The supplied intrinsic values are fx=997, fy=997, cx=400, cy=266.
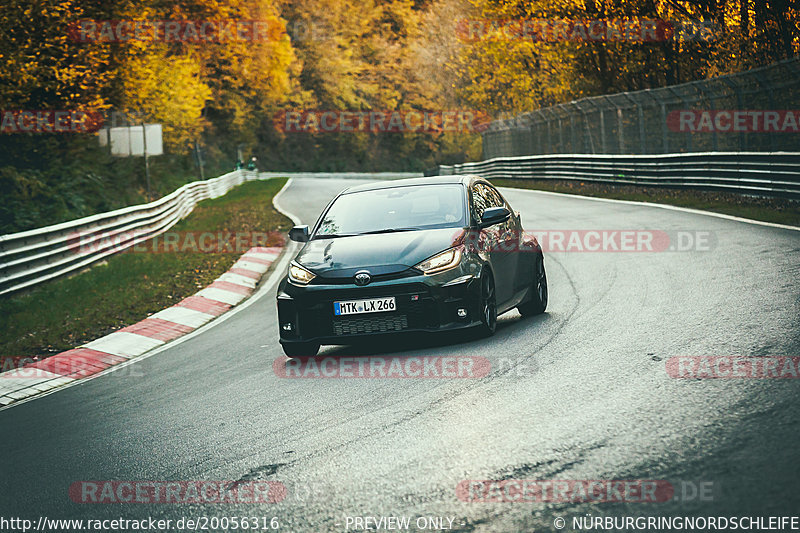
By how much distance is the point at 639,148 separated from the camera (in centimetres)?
2884

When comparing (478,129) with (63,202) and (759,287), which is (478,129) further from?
(759,287)

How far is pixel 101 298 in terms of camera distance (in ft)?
47.3

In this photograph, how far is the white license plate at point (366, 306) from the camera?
8.34 meters

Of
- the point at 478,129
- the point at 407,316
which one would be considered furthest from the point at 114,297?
the point at 478,129

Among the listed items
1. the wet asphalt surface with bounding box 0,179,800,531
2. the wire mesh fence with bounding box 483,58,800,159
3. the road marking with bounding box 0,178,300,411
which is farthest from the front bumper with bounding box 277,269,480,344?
the wire mesh fence with bounding box 483,58,800,159

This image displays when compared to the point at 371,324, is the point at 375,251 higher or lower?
higher

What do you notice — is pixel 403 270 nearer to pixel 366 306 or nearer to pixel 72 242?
pixel 366 306

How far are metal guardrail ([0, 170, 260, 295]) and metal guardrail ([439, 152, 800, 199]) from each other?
490 inches

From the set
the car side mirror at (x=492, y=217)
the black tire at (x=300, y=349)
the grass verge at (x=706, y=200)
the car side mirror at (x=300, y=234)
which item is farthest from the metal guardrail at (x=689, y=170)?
the black tire at (x=300, y=349)

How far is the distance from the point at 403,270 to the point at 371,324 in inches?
20.8

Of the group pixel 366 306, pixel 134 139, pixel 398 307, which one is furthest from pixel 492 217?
pixel 134 139

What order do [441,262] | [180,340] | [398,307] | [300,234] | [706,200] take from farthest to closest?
[706,200] < [180,340] < [300,234] < [441,262] < [398,307]

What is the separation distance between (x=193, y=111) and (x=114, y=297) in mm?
34737

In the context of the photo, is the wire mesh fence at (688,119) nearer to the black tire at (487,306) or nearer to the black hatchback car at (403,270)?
the black hatchback car at (403,270)
